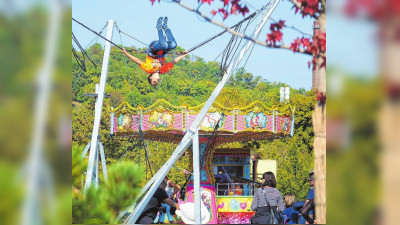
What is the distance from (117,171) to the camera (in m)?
3.97

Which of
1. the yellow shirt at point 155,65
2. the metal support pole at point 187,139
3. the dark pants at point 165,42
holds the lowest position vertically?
the metal support pole at point 187,139

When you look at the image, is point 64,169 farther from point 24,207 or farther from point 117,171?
point 117,171

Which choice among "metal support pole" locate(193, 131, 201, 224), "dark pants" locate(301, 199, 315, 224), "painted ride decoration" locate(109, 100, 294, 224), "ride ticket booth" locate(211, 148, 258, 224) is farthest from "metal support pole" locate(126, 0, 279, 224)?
"ride ticket booth" locate(211, 148, 258, 224)

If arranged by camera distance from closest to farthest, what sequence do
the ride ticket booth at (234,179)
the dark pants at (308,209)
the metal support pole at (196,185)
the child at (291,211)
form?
the dark pants at (308,209) < the child at (291,211) < the metal support pole at (196,185) < the ride ticket booth at (234,179)

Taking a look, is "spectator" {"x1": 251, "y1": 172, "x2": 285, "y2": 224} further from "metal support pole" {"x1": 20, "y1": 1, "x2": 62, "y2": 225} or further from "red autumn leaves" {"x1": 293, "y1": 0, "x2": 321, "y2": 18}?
"metal support pole" {"x1": 20, "y1": 1, "x2": 62, "y2": 225}

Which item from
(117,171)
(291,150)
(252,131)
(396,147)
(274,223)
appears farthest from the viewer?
(291,150)

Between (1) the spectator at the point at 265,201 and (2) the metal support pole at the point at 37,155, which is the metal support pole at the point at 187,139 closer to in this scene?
(1) the spectator at the point at 265,201

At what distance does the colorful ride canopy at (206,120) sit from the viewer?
13445 mm

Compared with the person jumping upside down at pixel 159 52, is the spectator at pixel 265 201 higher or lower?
lower

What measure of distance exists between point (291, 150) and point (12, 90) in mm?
24749

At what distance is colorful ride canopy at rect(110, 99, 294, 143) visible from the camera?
13445 mm

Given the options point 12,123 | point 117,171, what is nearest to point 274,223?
point 117,171

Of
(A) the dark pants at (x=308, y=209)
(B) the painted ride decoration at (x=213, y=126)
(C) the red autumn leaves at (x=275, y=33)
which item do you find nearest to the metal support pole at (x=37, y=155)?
(C) the red autumn leaves at (x=275, y=33)

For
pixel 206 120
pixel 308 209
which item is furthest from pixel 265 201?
pixel 206 120
